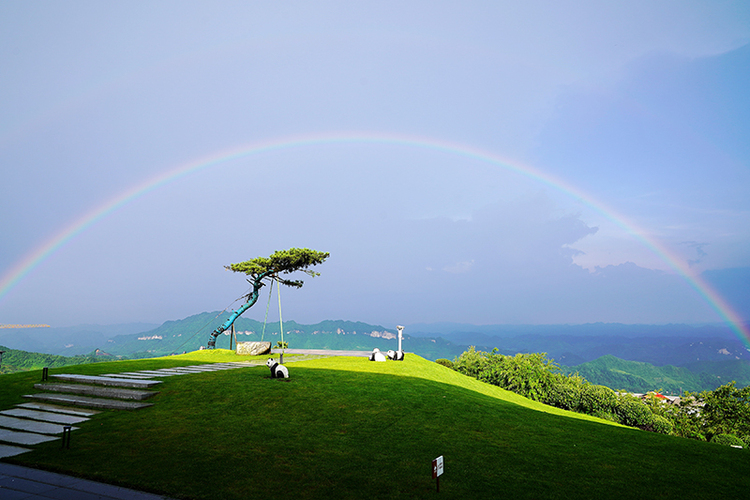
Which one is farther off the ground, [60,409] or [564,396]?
[60,409]

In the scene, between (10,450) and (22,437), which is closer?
(10,450)

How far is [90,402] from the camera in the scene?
41.3 feet

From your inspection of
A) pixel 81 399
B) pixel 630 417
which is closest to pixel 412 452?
pixel 81 399

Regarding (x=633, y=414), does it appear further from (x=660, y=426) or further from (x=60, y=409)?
(x=60, y=409)

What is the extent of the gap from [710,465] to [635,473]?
3035 millimetres

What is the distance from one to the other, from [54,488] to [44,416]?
5982 mm

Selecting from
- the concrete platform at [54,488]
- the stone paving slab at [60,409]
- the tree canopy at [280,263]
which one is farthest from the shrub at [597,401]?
the stone paving slab at [60,409]

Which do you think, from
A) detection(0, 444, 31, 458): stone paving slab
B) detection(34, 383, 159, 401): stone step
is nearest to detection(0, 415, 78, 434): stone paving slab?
detection(0, 444, 31, 458): stone paving slab

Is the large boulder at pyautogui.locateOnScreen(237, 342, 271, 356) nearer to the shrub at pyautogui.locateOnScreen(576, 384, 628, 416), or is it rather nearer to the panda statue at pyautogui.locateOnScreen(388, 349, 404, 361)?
the panda statue at pyautogui.locateOnScreen(388, 349, 404, 361)

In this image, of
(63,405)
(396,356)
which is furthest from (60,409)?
(396,356)

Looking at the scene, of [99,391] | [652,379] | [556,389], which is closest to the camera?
[99,391]

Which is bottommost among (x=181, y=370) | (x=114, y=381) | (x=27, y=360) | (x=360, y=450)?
(x=27, y=360)

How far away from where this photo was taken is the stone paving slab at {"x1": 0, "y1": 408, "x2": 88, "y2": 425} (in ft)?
36.4

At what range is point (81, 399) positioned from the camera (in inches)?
510
